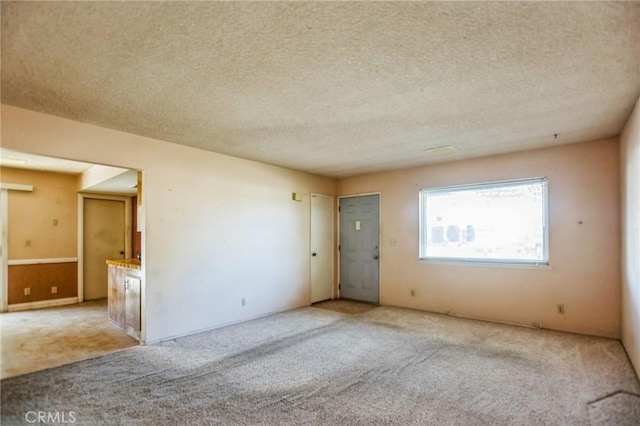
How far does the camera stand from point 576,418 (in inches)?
92.0

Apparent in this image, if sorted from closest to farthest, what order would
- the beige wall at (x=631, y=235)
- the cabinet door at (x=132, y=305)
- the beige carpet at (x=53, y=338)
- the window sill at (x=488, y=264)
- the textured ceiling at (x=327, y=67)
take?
the textured ceiling at (x=327, y=67) → the beige wall at (x=631, y=235) → the beige carpet at (x=53, y=338) → the cabinet door at (x=132, y=305) → the window sill at (x=488, y=264)

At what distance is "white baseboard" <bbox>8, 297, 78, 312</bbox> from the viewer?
5.70 meters

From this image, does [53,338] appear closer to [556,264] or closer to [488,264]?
[488,264]

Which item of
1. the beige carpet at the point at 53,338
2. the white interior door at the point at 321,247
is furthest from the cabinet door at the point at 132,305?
the white interior door at the point at 321,247

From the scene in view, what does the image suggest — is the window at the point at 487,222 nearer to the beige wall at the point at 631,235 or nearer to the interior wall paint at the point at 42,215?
the beige wall at the point at 631,235

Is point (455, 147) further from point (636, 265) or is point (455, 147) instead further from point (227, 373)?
point (227, 373)

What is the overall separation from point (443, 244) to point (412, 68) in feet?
12.3

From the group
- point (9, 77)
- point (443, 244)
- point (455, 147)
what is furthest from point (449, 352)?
point (9, 77)

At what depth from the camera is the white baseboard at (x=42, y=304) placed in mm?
5700

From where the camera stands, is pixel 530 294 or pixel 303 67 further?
pixel 530 294

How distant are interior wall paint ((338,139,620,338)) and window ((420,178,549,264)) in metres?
0.12

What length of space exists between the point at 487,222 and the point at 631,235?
1815mm

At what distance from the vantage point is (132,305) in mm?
4223

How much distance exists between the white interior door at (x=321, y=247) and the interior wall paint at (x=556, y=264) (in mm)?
1646
